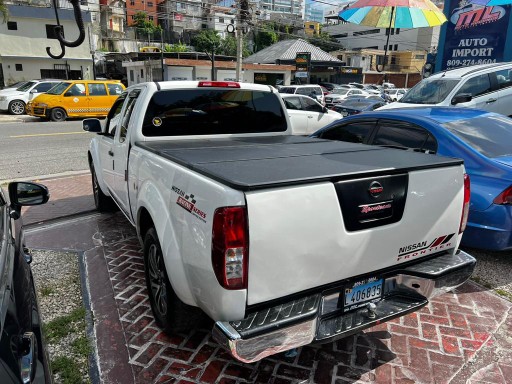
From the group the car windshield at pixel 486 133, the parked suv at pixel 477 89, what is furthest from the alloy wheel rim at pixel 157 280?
the parked suv at pixel 477 89

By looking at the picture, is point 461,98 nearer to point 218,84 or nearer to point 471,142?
point 471,142

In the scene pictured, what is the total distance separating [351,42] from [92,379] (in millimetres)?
97796

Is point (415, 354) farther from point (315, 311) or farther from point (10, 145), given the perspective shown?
point (10, 145)

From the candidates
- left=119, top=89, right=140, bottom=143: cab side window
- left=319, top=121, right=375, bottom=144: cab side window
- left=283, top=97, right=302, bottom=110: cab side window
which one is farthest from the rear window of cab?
left=283, top=97, right=302, bottom=110: cab side window

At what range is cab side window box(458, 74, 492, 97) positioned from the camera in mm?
9936

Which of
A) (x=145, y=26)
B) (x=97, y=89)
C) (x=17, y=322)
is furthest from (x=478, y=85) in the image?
(x=145, y=26)

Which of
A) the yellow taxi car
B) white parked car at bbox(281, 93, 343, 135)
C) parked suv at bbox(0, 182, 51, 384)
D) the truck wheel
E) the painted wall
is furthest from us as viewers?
the yellow taxi car

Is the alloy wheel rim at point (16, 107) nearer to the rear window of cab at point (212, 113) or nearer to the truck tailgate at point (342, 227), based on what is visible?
the rear window of cab at point (212, 113)

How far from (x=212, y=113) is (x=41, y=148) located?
859 centimetres

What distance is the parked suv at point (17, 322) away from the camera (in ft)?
4.59

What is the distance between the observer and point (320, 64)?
1893 inches

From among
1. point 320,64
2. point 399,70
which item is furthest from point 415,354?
point 399,70

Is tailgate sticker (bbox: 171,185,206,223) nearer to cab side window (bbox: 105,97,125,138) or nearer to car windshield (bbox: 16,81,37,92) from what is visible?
cab side window (bbox: 105,97,125,138)

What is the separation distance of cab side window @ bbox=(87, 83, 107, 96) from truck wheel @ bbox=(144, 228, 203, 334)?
15890mm
